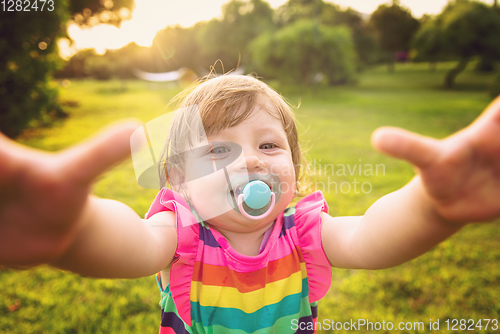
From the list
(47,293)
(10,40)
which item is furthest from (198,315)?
(10,40)

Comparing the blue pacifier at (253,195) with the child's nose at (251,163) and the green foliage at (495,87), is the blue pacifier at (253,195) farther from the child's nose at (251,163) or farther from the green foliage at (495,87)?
the green foliage at (495,87)

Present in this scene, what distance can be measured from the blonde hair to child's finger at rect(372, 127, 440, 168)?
A: 612 millimetres

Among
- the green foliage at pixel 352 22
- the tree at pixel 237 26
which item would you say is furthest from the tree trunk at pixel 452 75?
the tree at pixel 237 26

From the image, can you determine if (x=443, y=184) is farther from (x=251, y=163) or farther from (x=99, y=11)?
(x=99, y=11)

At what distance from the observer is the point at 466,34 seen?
51.4 feet

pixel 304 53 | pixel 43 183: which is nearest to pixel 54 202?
pixel 43 183

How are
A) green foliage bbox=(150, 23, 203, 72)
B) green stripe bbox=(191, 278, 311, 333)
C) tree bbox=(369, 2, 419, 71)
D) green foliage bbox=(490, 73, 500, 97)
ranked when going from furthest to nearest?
1. tree bbox=(369, 2, 419, 71)
2. green foliage bbox=(150, 23, 203, 72)
3. green foliage bbox=(490, 73, 500, 97)
4. green stripe bbox=(191, 278, 311, 333)

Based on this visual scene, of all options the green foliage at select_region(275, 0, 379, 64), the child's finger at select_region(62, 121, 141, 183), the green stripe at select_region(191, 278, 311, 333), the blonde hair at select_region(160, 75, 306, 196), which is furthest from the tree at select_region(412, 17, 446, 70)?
the child's finger at select_region(62, 121, 141, 183)

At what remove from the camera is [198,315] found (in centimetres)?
110

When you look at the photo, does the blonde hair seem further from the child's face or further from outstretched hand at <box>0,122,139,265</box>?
outstretched hand at <box>0,122,139,265</box>

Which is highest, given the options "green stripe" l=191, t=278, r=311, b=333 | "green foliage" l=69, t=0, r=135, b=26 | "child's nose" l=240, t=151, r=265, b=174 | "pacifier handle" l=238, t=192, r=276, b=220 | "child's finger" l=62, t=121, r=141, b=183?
"green foliage" l=69, t=0, r=135, b=26

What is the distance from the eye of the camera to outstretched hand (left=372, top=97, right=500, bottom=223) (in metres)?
0.57

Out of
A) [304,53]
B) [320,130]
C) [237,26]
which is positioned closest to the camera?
[320,130]

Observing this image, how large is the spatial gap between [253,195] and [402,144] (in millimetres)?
508
